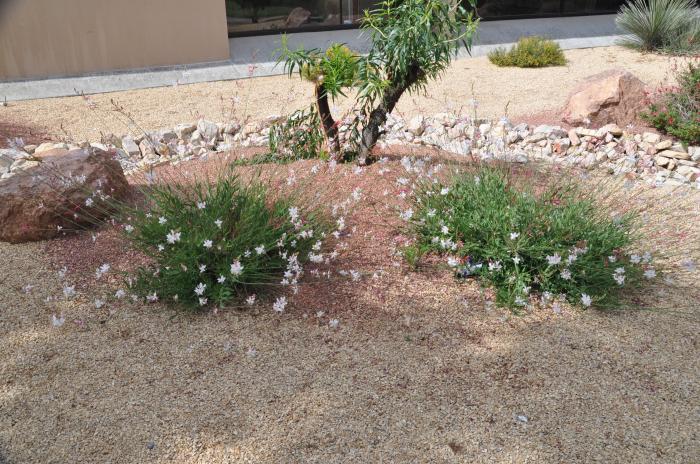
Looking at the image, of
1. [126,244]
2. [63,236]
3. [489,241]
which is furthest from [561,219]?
[63,236]

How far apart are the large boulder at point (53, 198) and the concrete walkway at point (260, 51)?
2598 mm

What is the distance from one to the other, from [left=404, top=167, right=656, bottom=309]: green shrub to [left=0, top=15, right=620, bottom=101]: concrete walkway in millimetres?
3683

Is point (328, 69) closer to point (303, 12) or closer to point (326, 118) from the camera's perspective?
point (326, 118)

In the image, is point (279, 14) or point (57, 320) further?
point (279, 14)

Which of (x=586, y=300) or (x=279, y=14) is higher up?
(x=279, y=14)

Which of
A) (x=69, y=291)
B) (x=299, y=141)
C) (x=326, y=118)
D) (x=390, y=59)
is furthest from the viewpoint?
(x=299, y=141)

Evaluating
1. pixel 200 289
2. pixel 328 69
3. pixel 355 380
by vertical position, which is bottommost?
pixel 355 380

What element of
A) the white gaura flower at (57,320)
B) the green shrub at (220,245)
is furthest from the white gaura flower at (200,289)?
the white gaura flower at (57,320)

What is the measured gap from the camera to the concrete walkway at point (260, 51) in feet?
28.4

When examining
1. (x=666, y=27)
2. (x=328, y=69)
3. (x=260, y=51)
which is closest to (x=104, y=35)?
(x=260, y=51)

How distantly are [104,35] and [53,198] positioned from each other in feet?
18.9

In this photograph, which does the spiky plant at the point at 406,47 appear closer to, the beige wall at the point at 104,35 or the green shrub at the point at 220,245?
the green shrub at the point at 220,245

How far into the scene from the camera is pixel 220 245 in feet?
10.7

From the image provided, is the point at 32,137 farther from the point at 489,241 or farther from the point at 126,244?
the point at 489,241
